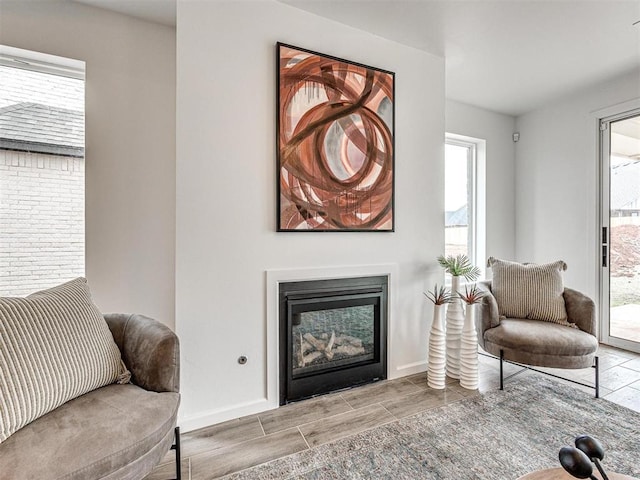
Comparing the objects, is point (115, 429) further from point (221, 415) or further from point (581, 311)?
point (581, 311)

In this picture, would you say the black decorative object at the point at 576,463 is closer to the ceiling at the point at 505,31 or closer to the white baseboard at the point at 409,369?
the white baseboard at the point at 409,369

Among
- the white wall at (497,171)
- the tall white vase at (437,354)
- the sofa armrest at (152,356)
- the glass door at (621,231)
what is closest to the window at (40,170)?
the sofa armrest at (152,356)

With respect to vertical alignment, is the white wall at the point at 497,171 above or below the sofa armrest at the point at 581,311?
above

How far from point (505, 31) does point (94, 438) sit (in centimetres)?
340

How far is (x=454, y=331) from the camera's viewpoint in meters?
2.57

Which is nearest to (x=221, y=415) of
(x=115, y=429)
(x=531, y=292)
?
(x=115, y=429)

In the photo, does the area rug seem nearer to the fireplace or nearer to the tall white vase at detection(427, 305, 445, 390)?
the tall white vase at detection(427, 305, 445, 390)

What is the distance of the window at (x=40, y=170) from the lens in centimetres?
199

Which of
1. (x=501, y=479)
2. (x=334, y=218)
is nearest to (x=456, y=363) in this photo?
(x=501, y=479)

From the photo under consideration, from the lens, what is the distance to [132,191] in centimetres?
225

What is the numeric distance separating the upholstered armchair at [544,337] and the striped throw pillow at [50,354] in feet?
7.85

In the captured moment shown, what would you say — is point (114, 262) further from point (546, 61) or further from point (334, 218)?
point (546, 61)

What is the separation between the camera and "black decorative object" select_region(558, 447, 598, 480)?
2.83ft

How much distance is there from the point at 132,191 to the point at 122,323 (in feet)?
3.22
